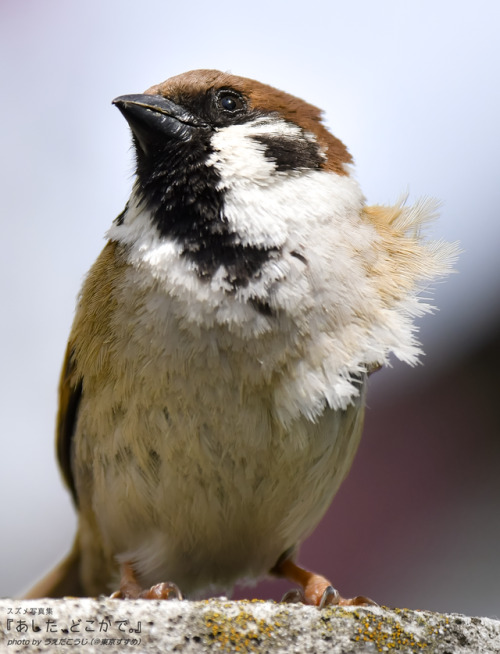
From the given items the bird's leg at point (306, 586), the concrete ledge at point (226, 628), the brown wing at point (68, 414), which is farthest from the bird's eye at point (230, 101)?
the concrete ledge at point (226, 628)

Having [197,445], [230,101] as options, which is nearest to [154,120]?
[230,101]

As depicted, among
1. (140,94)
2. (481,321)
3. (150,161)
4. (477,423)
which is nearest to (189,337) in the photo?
(150,161)

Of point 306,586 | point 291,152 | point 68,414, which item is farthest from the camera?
point 68,414

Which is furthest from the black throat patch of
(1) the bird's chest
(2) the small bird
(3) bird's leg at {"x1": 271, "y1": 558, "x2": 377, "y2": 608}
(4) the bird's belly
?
(3) bird's leg at {"x1": 271, "y1": 558, "x2": 377, "y2": 608}

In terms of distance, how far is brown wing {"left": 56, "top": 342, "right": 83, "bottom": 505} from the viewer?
128 inches

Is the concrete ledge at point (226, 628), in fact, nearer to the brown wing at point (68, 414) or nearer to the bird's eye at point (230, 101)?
the brown wing at point (68, 414)

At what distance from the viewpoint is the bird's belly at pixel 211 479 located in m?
2.73

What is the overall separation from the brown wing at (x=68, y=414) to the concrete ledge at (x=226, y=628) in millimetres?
1486

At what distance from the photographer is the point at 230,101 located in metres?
3.13

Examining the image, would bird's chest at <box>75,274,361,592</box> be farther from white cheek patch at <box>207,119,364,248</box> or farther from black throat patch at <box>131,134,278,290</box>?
white cheek patch at <box>207,119,364,248</box>

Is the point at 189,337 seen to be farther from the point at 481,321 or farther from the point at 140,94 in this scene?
the point at 481,321

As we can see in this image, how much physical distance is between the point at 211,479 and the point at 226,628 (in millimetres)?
1055

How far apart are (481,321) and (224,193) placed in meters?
3.45

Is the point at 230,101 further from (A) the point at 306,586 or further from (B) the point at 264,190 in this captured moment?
(A) the point at 306,586
